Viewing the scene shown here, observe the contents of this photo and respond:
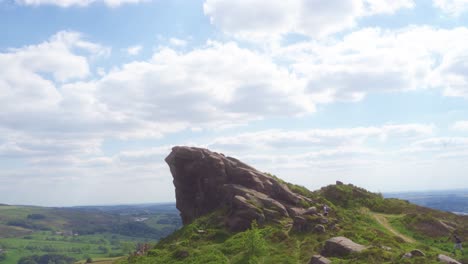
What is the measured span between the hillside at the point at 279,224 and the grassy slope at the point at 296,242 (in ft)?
0.39

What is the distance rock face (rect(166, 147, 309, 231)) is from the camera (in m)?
57.3

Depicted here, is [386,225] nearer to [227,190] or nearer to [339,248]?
[339,248]

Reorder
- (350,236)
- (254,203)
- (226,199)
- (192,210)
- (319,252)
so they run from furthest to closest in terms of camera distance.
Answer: (192,210) < (226,199) < (254,203) < (350,236) < (319,252)

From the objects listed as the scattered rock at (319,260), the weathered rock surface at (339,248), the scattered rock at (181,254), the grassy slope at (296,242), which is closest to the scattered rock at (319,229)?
the grassy slope at (296,242)

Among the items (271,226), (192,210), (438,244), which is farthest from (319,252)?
(192,210)

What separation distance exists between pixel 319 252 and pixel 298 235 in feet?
24.3

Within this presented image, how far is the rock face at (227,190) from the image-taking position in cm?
5729

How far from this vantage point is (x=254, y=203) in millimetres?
58750

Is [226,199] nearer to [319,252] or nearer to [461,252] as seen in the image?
[319,252]

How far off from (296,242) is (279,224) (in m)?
7.59

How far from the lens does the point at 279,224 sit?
55219mm

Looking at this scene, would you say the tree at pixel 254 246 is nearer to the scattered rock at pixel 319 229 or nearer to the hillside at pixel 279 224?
the hillside at pixel 279 224

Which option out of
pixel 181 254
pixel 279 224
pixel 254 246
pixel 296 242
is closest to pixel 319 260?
pixel 254 246

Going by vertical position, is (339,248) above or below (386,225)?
above
